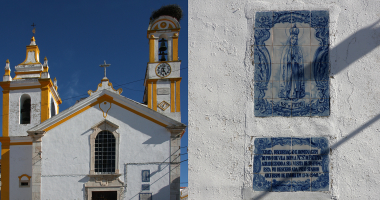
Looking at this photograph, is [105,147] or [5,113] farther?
[5,113]

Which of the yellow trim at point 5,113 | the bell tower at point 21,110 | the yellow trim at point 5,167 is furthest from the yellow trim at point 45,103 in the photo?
the yellow trim at point 5,167

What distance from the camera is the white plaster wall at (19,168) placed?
16547 mm

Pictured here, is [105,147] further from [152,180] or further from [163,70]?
[163,70]

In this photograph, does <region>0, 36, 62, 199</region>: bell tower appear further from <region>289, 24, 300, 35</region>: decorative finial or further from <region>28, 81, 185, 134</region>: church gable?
<region>289, 24, 300, 35</region>: decorative finial

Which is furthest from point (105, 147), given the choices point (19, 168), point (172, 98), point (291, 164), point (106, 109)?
point (291, 164)

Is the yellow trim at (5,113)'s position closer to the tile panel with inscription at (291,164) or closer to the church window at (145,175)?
the church window at (145,175)

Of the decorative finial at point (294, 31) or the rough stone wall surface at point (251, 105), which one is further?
the decorative finial at point (294, 31)

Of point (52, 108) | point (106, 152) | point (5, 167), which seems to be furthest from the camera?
point (52, 108)

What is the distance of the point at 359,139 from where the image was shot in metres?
3.44

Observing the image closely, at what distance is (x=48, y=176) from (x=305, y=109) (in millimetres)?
13197

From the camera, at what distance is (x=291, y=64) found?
3564 millimetres

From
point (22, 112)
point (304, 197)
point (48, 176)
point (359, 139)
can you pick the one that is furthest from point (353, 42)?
point (22, 112)

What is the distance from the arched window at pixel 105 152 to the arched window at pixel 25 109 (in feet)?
A: 15.2

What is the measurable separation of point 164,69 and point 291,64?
1380 cm
